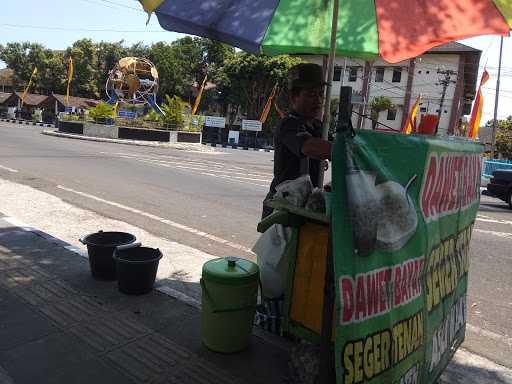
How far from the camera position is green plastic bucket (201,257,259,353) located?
2947 millimetres

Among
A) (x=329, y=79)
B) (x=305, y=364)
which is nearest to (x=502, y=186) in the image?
(x=329, y=79)

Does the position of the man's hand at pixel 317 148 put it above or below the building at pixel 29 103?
below

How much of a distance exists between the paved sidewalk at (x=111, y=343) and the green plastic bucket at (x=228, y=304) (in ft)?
0.37

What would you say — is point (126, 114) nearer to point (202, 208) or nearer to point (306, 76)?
point (202, 208)

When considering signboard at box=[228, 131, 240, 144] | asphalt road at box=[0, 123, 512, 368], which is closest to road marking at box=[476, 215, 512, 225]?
asphalt road at box=[0, 123, 512, 368]

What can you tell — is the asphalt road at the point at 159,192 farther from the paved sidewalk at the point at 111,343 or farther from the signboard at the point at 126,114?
the signboard at the point at 126,114

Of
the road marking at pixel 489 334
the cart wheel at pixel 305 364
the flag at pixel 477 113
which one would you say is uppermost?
the flag at pixel 477 113

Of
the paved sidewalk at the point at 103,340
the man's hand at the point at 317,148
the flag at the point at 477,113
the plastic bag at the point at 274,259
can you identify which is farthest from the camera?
the flag at the point at 477,113

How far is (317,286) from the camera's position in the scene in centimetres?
265

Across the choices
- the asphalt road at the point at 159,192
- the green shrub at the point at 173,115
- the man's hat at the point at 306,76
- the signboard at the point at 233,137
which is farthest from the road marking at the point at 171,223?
the signboard at the point at 233,137

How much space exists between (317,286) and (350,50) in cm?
247

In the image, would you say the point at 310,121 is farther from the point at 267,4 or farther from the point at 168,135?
the point at 168,135

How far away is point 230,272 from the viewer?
298 cm

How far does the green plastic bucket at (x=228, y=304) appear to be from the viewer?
2947 millimetres
